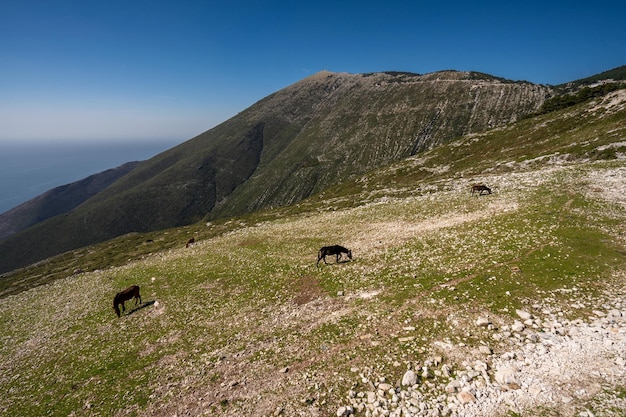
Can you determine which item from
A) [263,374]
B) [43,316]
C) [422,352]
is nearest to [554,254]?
[422,352]

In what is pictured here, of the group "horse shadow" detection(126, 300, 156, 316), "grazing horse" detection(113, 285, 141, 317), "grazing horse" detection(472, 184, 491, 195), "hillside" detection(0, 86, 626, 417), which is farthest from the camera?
"grazing horse" detection(472, 184, 491, 195)

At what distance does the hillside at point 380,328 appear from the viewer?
1223 centimetres

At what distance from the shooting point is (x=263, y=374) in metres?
14.9

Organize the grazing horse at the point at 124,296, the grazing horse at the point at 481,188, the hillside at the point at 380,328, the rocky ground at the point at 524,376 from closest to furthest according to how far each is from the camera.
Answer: the rocky ground at the point at 524,376 < the hillside at the point at 380,328 < the grazing horse at the point at 124,296 < the grazing horse at the point at 481,188

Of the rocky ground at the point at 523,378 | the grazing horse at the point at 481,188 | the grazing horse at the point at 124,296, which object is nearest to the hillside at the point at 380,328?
the rocky ground at the point at 523,378

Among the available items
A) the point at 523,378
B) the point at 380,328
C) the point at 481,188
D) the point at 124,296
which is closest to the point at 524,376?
the point at 523,378

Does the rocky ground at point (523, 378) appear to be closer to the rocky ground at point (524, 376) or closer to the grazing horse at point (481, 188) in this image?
the rocky ground at point (524, 376)

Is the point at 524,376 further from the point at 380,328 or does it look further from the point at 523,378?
the point at 380,328

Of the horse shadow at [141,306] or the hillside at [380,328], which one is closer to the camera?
the hillside at [380,328]

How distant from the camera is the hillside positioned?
12.2 meters

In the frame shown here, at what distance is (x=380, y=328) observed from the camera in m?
16.5

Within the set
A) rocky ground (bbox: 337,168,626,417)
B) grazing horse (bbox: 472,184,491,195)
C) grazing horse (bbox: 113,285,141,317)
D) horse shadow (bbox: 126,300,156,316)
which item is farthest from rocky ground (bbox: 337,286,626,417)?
grazing horse (bbox: 472,184,491,195)

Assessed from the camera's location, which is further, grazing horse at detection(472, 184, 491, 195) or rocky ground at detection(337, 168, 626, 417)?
grazing horse at detection(472, 184, 491, 195)

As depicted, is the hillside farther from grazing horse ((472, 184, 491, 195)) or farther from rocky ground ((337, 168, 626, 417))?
grazing horse ((472, 184, 491, 195))
